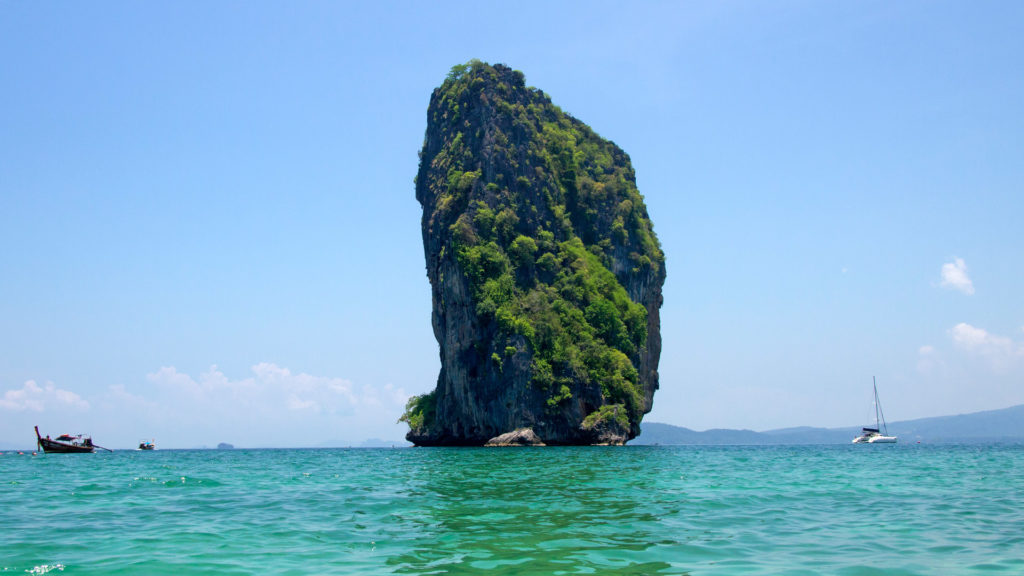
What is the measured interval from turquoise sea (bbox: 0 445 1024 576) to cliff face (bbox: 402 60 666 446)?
41110mm

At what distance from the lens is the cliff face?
61.6 meters

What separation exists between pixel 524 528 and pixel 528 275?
2260 inches

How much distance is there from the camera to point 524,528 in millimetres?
11352

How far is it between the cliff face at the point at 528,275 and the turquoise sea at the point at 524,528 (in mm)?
41110

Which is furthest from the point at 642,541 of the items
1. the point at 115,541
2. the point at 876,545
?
the point at 115,541

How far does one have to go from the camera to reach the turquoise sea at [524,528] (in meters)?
8.73

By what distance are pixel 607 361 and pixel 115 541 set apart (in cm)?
5538

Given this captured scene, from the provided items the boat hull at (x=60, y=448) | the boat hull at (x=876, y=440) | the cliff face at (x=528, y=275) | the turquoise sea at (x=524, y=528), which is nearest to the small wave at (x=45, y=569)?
the turquoise sea at (x=524, y=528)

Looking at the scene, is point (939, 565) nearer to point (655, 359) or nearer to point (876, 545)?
point (876, 545)

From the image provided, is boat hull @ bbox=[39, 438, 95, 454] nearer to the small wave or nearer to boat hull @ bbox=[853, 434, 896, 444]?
the small wave

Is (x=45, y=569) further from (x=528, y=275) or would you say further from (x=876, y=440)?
(x=876, y=440)

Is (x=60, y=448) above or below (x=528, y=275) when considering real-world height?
below

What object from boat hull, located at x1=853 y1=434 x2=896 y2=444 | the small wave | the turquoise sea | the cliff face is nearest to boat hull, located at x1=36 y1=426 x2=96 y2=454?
the cliff face

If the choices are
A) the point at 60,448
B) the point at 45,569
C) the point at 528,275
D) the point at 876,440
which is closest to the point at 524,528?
the point at 45,569
